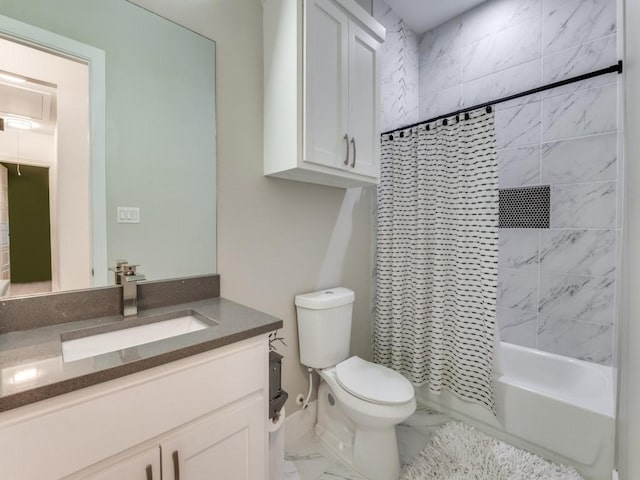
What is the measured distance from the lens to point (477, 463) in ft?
5.18

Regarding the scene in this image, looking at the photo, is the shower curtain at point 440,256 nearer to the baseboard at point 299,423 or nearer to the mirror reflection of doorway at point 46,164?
the baseboard at point 299,423

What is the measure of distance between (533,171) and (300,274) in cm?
182

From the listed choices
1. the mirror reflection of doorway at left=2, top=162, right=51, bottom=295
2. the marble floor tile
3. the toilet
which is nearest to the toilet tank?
the toilet

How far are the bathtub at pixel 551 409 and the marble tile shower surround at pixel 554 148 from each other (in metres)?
0.13

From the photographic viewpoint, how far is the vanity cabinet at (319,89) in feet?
4.57

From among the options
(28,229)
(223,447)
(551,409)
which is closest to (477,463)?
(551,409)

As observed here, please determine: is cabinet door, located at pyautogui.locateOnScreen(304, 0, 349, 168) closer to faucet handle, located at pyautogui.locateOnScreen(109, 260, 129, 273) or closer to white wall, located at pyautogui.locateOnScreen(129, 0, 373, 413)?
white wall, located at pyautogui.locateOnScreen(129, 0, 373, 413)

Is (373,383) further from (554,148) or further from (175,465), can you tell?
(554,148)

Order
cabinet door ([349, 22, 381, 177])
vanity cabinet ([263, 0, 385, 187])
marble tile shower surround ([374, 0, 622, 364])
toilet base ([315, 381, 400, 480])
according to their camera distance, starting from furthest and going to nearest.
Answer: marble tile shower surround ([374, 0, 622, 364])
cabinet door ([349, 22, 381, 177])
toilet base ([315, 381, 400, 480])
vanity cabinet ([263, 0, 385, 187])

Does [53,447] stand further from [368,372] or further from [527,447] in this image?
[527,447]

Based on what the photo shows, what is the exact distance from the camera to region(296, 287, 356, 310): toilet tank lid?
1.69m

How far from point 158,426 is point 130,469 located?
0.10m

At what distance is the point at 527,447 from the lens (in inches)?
66.0

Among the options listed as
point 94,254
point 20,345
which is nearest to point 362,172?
point 94,254
